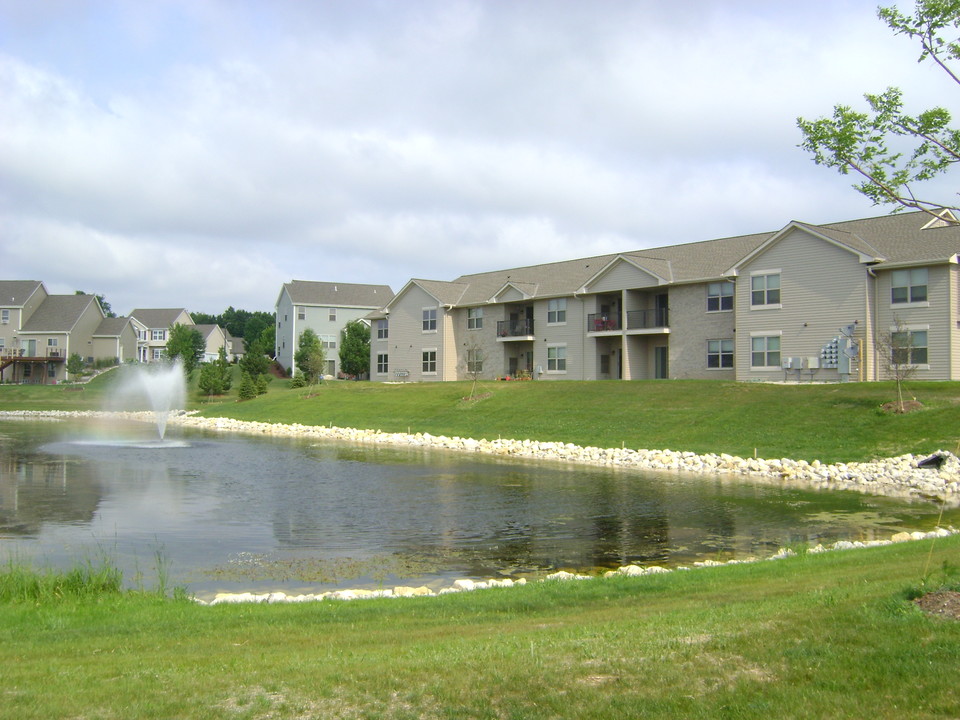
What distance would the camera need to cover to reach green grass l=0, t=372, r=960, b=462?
28969mm

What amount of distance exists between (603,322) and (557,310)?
4.44 metres

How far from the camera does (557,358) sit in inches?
2120

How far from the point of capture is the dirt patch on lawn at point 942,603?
7.66 m

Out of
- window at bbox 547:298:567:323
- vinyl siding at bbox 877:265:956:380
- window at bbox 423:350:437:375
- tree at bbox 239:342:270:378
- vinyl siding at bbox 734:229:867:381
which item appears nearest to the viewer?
vinyl siding at bbox 877:265:956:380

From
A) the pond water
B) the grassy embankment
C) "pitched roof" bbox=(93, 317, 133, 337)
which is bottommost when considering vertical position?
the pond water

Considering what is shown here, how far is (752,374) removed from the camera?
41281 millimetres

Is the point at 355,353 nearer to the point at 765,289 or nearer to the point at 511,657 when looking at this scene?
the point at 765,289

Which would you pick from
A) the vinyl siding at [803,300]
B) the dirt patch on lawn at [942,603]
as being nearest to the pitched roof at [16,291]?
the vinyl siding at [803,300]

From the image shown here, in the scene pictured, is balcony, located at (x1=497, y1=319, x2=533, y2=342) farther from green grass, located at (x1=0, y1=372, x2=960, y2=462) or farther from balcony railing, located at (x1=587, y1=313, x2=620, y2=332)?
balcony railing, located at (x1=587, y1=313, x2=620, y2=332)

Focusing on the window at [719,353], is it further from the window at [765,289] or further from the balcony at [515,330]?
the balcony at [515,330]

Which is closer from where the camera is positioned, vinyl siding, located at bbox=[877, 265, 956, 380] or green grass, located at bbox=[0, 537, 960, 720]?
green grass, located at bbox=[0, 537, 960, 720]

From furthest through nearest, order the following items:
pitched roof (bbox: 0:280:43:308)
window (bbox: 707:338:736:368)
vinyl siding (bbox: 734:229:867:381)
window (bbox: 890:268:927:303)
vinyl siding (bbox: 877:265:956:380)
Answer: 1. pitched roof (bbox: 0:280:43:308)
2. window (bbox: 707:338:736:368)
3. vinyl siding (bbox: 734:229:867:381)
4. window (bbox: 890:268:927:303)
5. vinyl siding (bbox: 877:265:956:380)

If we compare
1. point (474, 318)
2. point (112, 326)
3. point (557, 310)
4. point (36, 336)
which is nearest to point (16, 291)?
point (36, 336)

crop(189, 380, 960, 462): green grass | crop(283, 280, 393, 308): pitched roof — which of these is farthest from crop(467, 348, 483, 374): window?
crop(283, 280, 393, 308): pitched roof
